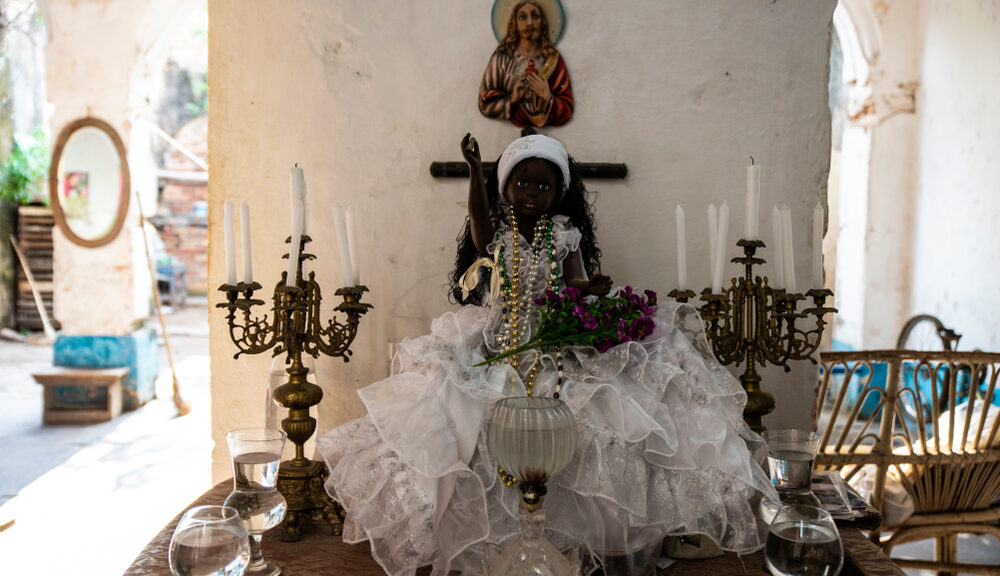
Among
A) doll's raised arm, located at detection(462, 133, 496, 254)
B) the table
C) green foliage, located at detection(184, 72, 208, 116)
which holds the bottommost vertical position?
the table

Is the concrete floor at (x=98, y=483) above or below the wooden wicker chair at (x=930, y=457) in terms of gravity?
below

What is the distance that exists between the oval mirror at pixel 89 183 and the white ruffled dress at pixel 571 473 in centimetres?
447

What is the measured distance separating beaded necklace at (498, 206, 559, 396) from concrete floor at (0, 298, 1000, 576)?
8.03ft

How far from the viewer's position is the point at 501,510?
4.31 feet

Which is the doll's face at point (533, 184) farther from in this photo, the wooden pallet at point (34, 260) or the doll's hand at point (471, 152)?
the wooden pallet at point (34, 260)

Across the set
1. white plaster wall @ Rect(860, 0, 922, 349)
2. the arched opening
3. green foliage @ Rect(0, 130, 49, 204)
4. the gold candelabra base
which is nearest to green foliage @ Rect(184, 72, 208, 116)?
green foliage @ Rect(0, 130, 49, 204)

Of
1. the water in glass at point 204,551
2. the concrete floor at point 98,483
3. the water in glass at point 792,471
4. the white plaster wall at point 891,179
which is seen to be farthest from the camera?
the white plaster wall at point 891,179

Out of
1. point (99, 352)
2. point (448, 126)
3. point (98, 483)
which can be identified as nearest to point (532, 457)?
point (448, 126)

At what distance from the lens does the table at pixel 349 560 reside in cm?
131

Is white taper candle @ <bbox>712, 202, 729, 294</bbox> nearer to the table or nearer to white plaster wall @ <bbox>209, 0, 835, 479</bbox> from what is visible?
white plaster wall @ <bbox>209, 0, 835, 479</bbox>

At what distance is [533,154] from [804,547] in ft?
3.21

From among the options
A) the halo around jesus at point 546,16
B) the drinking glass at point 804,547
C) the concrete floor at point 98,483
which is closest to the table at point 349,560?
the drinking glass at point 804,547

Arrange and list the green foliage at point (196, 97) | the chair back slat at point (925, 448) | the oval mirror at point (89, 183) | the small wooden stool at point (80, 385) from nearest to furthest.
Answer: the chair back slat at point (925, 448), the oval mirror at point (89, 183), the small wooden stool at point (80, 385), the green foliage at point (196, 97)

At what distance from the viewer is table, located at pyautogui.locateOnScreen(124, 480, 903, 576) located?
1.31m
